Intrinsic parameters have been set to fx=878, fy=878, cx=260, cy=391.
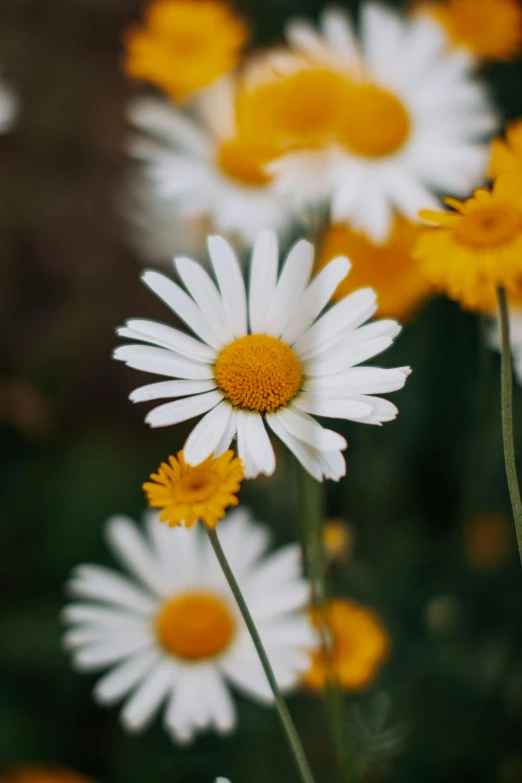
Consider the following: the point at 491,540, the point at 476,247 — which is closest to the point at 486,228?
the point at 476,247

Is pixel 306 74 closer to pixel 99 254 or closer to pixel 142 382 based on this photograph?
pixel 142 382

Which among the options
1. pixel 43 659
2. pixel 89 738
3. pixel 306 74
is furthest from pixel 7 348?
pixel 306 74

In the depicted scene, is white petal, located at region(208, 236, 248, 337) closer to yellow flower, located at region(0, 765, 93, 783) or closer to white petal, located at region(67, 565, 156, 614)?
white petal, located at region(67, 565, 156, 614)

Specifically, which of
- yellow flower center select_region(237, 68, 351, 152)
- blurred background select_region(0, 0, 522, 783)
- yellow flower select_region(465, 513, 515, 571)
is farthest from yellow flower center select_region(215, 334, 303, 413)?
yellow flower select_region(465, 513, 515, 571)

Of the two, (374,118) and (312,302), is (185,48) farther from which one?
(312,302)

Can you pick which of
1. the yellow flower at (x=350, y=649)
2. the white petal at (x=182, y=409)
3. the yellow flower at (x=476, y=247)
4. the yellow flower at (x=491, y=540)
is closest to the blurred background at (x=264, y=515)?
the yellow flower at (x=491, y=540)

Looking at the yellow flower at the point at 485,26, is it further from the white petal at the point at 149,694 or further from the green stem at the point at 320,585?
the white petal at the point at 149,694
